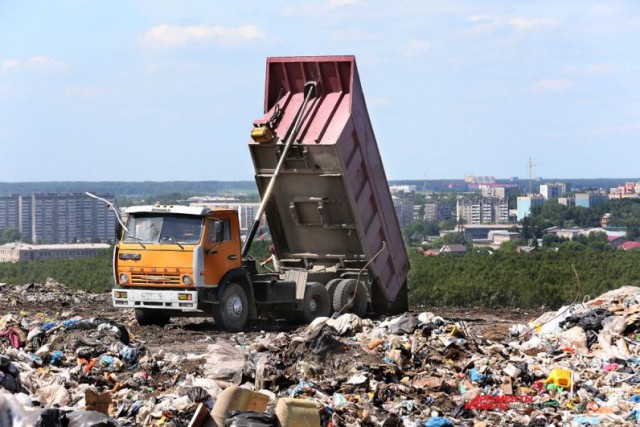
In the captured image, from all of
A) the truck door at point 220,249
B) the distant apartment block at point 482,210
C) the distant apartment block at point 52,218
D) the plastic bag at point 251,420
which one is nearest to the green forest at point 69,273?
the truck door at point 220,249

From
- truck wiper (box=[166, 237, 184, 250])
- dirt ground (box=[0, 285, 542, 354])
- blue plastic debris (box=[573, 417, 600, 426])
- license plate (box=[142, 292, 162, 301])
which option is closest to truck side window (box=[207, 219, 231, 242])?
truck wiper (box=[166, 237, 184, 250])

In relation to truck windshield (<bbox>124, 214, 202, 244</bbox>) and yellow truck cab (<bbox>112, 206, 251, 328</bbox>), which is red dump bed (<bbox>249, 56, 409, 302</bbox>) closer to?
yellow truck cab (<bbox>112, 206, 251, 328</bbox>)

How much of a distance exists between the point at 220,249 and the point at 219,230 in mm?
265

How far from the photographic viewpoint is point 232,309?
17719 mm

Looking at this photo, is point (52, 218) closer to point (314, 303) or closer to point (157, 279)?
point (314, 303)

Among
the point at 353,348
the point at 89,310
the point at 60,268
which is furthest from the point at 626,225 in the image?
the point at 353,348

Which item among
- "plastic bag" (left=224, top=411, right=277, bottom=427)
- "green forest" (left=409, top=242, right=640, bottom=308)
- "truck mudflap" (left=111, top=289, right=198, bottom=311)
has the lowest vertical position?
"green forest" (left=409, top=242, right=640, bottom=308)

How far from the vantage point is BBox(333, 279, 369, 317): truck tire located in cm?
1859

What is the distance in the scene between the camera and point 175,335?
1723cm

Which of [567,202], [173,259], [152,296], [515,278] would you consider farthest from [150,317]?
[567,202]

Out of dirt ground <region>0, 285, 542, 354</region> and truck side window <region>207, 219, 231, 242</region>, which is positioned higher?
truck side window <region>207, 219, 231, 242</region>

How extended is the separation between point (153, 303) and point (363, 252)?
3285 mm

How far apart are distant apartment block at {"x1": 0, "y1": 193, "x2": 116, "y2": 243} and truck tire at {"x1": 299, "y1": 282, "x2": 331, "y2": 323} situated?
5458cm

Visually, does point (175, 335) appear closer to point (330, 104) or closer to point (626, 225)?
point (330, 104)
